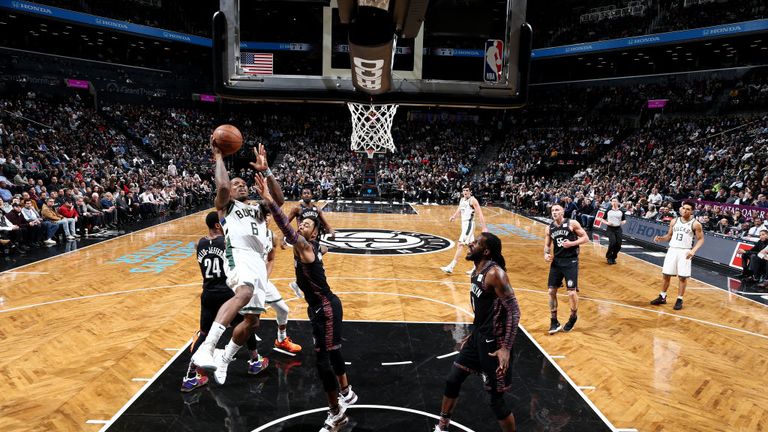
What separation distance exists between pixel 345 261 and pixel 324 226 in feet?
16.8

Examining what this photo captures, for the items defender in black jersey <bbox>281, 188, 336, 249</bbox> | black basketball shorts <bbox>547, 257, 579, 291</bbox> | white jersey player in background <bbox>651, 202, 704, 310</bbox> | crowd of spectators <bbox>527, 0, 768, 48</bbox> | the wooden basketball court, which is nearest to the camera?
the wooden basketball court

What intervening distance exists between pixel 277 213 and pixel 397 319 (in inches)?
143

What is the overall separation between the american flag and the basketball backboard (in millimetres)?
12

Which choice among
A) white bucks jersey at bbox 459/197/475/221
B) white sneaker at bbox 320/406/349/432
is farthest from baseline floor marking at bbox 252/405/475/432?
white bucks jersey at bbox 459/197/475/221

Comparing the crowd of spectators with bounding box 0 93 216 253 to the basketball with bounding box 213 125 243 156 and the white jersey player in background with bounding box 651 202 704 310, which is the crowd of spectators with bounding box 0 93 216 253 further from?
the white jersey player in background with bounding box 651 202 704 310

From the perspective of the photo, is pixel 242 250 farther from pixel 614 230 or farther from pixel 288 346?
pixel 614 230

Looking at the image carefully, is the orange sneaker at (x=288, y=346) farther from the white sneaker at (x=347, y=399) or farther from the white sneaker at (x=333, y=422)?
the white sneaker at (x=333, y=422)

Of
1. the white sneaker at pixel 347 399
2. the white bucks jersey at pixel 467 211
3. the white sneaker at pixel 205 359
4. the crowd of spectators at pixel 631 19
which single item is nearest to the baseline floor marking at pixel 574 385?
the white sneaker at pixel 347 399

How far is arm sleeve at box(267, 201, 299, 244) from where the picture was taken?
338 centimetres

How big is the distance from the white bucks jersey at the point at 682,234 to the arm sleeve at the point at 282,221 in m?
6.80

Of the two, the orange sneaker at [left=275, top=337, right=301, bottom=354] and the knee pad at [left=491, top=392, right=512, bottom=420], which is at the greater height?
the knee pad at [left=491, top=392, right=512, bottom=420]

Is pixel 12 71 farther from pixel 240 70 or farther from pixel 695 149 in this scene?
pixel 695 149

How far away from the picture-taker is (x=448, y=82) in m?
5.84

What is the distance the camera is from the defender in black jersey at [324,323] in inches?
145
